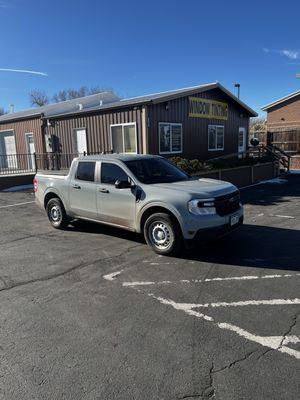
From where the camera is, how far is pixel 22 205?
1141cm

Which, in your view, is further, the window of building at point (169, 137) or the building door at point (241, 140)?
the building door at point (241, 140)

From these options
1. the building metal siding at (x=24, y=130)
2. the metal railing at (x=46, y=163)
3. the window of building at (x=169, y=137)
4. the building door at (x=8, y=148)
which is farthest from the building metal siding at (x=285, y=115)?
the building door at (x=8, y=148)

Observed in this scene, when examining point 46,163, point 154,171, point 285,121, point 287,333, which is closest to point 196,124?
point 46,163

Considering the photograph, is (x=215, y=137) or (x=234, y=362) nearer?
(x=234, y=362)

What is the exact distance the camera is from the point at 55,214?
792 cm

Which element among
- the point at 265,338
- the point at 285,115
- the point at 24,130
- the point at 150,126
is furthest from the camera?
the point at 285,115

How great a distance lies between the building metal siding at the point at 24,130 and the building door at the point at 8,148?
1.41 ft

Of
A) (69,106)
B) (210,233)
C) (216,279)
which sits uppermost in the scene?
(69,106)

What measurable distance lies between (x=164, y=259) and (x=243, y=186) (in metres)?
10.2

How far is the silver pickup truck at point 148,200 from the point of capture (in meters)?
5.48

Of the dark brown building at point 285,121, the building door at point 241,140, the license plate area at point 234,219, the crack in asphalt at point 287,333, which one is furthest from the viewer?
the dark brown building at point 285,121

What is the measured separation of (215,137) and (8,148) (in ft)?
46.1

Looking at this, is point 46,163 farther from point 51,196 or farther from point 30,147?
point 51,196

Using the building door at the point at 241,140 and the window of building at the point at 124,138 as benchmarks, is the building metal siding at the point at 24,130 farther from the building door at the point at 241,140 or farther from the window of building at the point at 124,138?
the building door at the point at 241,140
